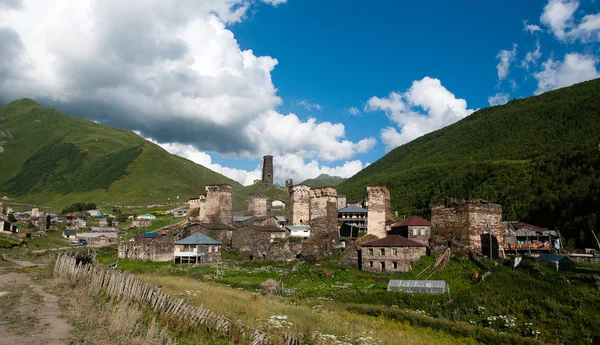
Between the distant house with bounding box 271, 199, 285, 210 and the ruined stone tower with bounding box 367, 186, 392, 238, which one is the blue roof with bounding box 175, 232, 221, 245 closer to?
the ruined stone tower with bounding box 367, 186, 392, 238

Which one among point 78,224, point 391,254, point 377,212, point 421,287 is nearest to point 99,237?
point 78,224

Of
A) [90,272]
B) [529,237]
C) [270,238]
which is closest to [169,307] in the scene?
[90,272]

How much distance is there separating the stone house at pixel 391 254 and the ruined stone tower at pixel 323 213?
943cm

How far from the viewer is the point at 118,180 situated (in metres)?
166

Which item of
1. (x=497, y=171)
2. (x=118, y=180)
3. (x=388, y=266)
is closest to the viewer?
(x=388, y=266)

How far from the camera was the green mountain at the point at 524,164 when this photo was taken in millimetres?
54875

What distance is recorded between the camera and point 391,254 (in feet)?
107

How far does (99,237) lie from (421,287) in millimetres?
64539

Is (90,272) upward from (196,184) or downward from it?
downward

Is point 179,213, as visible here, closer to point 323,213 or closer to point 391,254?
point 323,213

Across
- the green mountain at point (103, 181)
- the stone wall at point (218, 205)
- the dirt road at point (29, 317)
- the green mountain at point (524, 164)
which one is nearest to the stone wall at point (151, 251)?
the stone wall at point (218, 205)

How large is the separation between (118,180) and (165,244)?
13415 cm

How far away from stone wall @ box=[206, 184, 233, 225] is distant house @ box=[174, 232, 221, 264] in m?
9.57

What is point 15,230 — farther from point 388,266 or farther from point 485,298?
point 485,298
